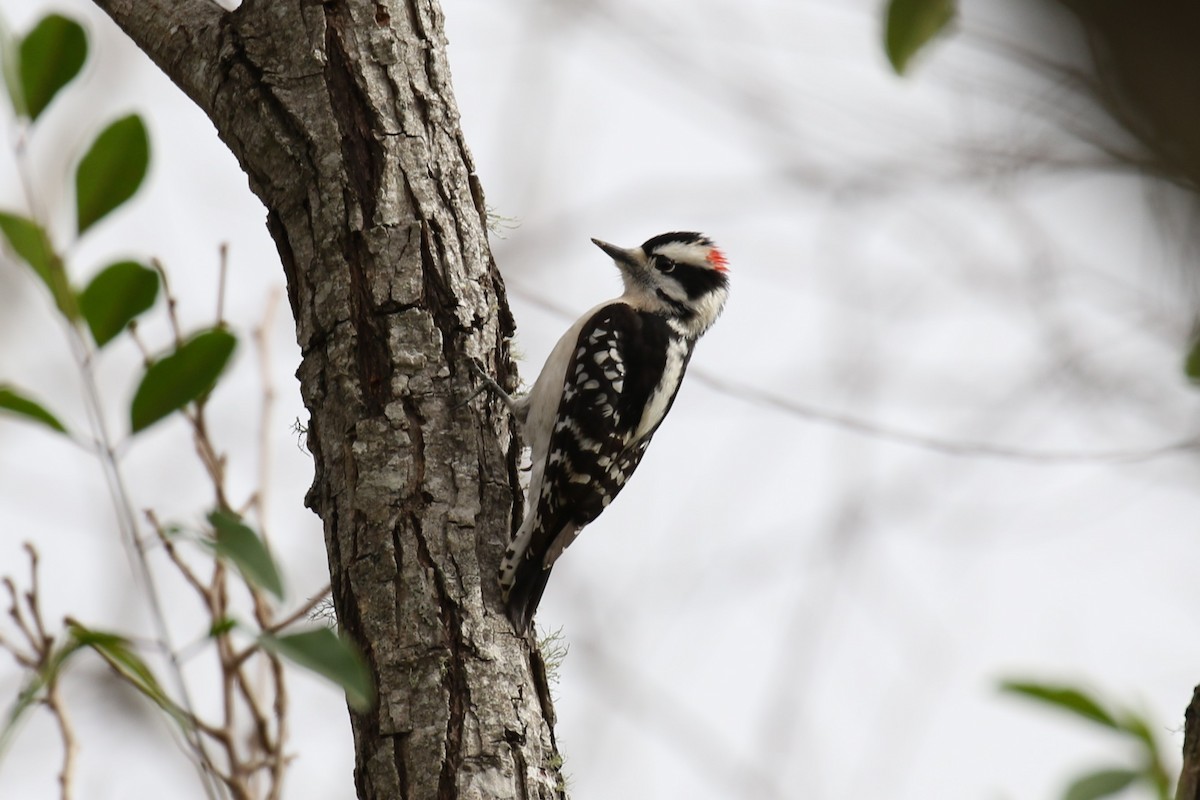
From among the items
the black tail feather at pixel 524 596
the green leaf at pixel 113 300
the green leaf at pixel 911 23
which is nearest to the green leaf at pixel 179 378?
the green leaf at pixel 113 300

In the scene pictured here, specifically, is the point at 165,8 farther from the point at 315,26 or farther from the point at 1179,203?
the point at 1179,203

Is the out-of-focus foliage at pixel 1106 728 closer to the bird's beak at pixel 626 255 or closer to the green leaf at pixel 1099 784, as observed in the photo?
the green leaf at pixel 1099 784

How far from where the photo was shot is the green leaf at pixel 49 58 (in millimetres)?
1751

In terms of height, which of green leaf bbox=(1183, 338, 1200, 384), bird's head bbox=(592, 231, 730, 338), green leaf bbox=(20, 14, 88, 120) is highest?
bird's head bbox=(592, 231, 730, 338)

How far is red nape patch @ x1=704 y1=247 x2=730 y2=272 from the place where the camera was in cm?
621

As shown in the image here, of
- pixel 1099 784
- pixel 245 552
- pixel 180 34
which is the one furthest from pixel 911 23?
pixel 180 34

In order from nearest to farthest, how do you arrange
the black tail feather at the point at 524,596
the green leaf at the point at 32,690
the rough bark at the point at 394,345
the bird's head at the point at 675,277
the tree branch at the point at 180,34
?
the green leaf at the point at 32,690
the rough bark at the point at 394,345
the black tail feather at the point at 524,596
the tree branch at the point at 180,34
the bird's head at the point at 675,277

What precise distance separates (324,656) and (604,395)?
11.8ft

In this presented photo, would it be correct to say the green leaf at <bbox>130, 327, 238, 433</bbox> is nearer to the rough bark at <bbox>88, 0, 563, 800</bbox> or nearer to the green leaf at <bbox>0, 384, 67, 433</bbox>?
the green leaf at <bbox>0, 384, 67, 433</bbox>

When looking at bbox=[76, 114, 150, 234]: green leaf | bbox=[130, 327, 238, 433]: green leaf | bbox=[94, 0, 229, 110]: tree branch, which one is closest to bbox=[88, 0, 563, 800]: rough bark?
bbox=[94, 0, 229, 110]: tree branch

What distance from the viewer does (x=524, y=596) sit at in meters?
3.38

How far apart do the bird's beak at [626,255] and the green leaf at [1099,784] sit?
4904 millimetres

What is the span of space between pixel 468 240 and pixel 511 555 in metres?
0.90

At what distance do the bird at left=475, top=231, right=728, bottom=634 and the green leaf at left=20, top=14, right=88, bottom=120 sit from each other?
206cm
